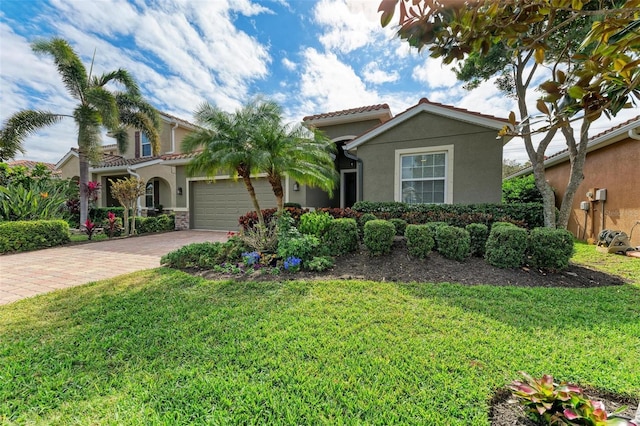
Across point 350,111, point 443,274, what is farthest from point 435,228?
point 350,111

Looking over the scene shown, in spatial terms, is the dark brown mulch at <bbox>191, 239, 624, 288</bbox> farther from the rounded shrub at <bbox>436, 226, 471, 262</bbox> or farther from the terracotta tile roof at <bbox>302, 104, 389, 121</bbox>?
the terracotta tile roof at <bbox>302, 104, 389, 121</bbox>

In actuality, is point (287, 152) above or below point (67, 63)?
below

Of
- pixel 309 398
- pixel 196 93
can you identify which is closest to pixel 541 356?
pixel 309 398

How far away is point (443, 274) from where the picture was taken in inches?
215

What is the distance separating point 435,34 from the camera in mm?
2207

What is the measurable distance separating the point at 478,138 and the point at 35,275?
1252 cm

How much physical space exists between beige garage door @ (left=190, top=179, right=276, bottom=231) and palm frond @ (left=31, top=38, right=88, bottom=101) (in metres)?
6.89

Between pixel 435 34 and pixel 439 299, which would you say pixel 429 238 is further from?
pixel 435 34

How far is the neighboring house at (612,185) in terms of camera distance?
860cm

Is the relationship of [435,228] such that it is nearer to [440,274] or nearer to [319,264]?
[440,274]

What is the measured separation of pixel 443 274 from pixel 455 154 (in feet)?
16.6

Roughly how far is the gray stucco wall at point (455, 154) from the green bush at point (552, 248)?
3094 millimetres

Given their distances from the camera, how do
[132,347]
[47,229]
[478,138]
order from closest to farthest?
[132,347] < [478,138] < [47,229]

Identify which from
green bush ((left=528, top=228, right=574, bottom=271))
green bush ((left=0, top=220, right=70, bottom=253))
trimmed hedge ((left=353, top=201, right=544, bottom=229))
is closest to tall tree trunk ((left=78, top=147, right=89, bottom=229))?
green bush ((left=0, top=220, right=70, bottom=253))
